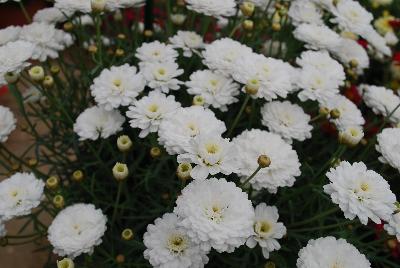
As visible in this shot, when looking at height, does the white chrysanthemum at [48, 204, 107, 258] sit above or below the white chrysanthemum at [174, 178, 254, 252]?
below

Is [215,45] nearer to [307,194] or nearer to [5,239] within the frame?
[307,194]

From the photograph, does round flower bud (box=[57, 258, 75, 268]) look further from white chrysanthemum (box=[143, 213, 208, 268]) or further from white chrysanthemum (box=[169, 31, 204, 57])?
white chrysanthemum (box=[169, 31, 204, 57])

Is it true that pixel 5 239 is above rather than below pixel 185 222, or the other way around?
below

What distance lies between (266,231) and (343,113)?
515mm

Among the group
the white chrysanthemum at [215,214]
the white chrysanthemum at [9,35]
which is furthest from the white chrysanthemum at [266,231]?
the white chrysanthemum at [9,35]

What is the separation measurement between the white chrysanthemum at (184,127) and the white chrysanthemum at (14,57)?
485 mm

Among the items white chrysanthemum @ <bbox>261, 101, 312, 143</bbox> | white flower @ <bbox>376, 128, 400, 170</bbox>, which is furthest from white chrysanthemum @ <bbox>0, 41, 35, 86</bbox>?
white flower @ <bbox>376, 128, 400, 170</bbox>

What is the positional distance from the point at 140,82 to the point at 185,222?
515 millimetres

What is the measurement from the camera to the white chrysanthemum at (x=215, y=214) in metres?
0.81

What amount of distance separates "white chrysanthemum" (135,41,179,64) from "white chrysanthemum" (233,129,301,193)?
15.2 inches

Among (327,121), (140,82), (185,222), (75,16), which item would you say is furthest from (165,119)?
(75,16)

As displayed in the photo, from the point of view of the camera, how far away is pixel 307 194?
125 cm

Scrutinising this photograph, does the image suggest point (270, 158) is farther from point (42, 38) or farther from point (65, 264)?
point (42, 38)

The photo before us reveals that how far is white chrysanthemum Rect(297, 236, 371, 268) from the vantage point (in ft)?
3.03
